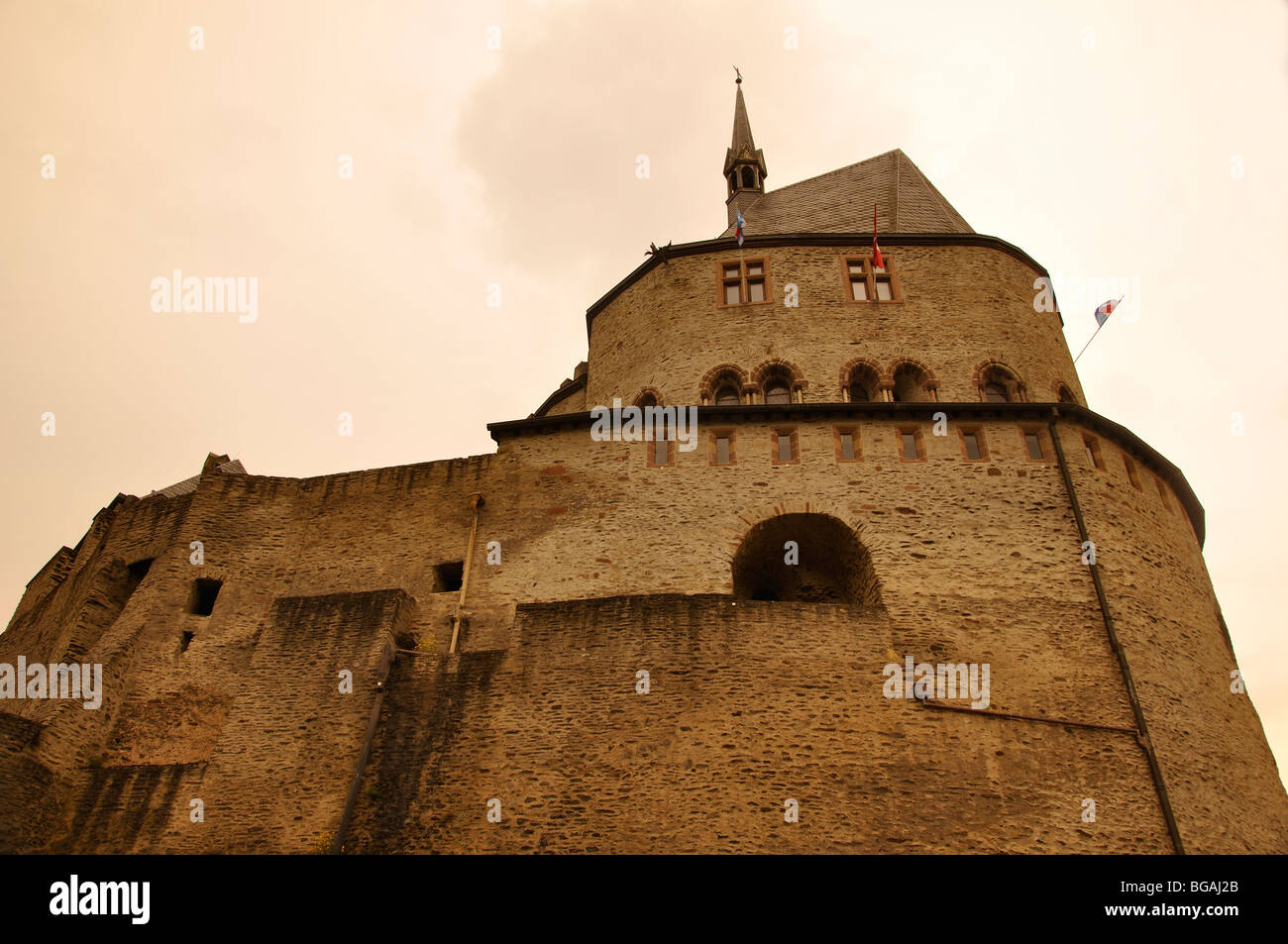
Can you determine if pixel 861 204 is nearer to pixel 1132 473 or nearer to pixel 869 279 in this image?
pixel 869 279

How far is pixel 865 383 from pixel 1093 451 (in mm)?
5042

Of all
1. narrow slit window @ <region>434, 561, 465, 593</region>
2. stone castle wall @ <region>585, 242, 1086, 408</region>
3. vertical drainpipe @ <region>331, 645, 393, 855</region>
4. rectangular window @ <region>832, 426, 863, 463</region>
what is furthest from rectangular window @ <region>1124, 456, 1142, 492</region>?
vertical drainpipe @ <region>331, 645, 393, 855</region>

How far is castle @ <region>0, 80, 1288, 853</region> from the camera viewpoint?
13492 mm

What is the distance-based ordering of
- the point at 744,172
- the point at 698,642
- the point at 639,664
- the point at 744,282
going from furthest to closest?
the point at 744,172 < the point at 744,282 < the point at 698,642 < the point at 639,664

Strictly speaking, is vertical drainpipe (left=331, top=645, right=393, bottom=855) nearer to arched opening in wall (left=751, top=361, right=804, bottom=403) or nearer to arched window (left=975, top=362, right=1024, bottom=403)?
arched opening in wall (left=751, top=361, right=804, bottom=403)

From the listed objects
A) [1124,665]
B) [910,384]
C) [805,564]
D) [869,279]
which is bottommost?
[1124,665]

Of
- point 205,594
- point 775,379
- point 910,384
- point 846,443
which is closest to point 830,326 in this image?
point 775,379

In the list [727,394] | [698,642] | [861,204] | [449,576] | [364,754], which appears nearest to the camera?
[364,754]

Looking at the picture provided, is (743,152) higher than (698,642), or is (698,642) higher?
(743,152)

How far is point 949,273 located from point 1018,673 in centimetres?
1136

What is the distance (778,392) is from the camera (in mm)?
21547
